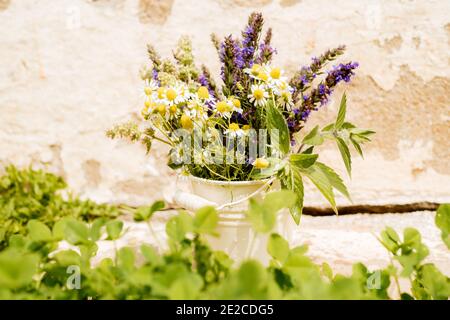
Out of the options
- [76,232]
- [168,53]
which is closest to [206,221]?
[76,232]

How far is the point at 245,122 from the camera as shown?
1248 mm

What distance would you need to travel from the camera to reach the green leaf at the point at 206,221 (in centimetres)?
57

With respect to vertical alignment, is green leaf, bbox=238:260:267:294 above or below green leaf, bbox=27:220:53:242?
below

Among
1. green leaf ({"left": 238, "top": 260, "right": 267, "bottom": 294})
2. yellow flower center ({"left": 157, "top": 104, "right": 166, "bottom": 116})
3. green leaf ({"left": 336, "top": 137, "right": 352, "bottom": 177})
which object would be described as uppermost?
yellow flower center ({"left": 157, "top": 104, "right": 166, "bottom": 116})

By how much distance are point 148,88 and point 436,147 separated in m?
1.14

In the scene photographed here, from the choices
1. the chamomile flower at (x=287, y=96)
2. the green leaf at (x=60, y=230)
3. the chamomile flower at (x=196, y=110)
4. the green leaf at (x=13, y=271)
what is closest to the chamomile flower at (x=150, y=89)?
the chamomile flower at (x=196, y=110)

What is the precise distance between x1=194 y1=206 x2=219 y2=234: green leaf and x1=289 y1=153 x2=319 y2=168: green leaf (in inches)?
21.3

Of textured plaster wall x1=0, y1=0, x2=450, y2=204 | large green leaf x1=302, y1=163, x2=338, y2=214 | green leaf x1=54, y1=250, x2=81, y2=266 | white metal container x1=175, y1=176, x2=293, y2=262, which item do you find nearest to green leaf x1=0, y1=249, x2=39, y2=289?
green leaf x1=54, y1=250, x2=81, y2=266

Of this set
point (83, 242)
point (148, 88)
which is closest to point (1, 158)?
point (148, 88)

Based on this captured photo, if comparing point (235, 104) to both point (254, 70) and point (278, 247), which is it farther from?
point (278, 247)

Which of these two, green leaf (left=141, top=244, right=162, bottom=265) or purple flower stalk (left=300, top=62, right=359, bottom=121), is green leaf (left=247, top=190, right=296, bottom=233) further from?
purple flower stalk (left=300, top=62, right=359, bottom=121)

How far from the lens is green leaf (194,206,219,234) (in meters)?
0.57

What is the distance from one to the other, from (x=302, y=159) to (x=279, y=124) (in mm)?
100
